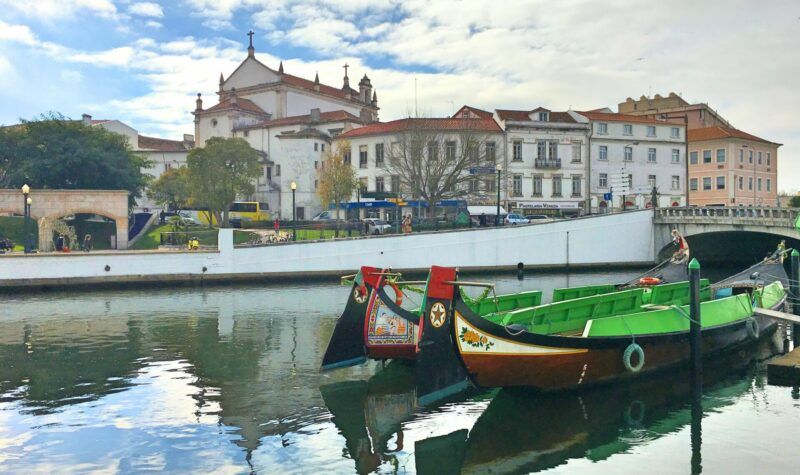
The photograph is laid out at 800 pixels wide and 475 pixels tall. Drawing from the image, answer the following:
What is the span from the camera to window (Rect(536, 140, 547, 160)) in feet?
213

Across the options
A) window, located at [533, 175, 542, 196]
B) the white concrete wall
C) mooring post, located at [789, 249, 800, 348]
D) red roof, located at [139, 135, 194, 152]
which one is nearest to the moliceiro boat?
mooring post, located at [789, 249, 800, 348]

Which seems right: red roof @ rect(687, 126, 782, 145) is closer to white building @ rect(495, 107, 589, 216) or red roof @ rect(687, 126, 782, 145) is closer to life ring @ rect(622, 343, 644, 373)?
white building @ rect(495, 107, 589, 216)

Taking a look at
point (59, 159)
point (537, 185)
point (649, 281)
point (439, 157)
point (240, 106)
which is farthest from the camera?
point (240, 106)

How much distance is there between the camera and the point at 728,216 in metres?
45.4

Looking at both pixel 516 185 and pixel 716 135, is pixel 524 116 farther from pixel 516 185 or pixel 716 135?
pixel 716 135

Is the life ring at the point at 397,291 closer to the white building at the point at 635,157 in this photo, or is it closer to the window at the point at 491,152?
the window at the point at 491,152

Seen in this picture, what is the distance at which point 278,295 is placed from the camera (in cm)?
3569

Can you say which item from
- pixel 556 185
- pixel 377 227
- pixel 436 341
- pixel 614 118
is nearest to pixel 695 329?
pixel 436 341

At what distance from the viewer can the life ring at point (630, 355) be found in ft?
50.9

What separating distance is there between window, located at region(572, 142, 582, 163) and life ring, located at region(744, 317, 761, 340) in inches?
1852

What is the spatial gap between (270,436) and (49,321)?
18.4 metres

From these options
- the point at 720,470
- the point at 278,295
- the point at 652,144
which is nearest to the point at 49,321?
the point at 278,295

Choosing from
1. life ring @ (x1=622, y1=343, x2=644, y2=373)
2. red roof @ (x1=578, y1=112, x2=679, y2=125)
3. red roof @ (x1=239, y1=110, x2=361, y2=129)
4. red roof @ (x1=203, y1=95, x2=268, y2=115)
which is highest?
red roof @ (x1=203, y1=95, x2=268, y2=115)

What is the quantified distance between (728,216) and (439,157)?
23.9 meters
